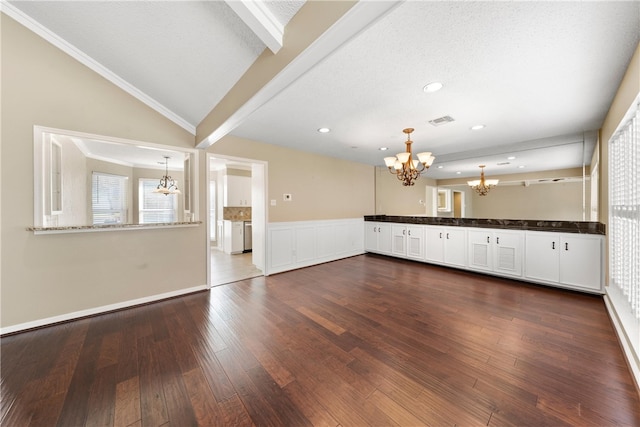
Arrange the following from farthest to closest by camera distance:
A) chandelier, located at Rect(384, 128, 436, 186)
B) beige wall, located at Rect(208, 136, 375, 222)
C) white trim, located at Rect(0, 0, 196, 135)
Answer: beige wall, located at Rect(208, 136, 375, 222), chandelier, located at Rect(384, 128, 436, 186), white trim, located at Rect(0, 0, 196, 135)

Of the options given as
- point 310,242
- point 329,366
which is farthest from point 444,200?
point 329,366

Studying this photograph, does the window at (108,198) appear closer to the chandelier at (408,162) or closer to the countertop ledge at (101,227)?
the countertop ledge at (101,227)

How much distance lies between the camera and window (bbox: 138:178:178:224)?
18.6ft

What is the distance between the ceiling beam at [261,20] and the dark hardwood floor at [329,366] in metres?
2.34

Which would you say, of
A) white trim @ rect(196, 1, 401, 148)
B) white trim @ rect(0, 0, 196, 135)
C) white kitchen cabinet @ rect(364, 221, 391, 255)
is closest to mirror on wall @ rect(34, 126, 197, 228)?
white trim @ rect(0, 0, 196, 135)

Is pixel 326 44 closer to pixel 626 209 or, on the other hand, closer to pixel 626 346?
pixel 626 209

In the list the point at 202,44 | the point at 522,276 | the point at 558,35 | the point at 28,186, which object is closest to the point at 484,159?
the point at 522,276

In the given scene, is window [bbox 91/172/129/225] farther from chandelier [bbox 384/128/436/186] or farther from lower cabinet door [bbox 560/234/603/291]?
lower cabinet door [bbox 560/234/603/291]

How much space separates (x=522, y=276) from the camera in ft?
11.5

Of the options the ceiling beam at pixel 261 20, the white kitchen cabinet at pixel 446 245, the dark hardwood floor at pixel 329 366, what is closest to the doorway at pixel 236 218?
the dark hardwood floor at pixel 329 366

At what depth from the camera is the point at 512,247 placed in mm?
3605

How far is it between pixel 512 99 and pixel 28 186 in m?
5.07

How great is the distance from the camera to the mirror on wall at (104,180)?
2396 millimetres

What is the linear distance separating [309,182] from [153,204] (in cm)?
434
